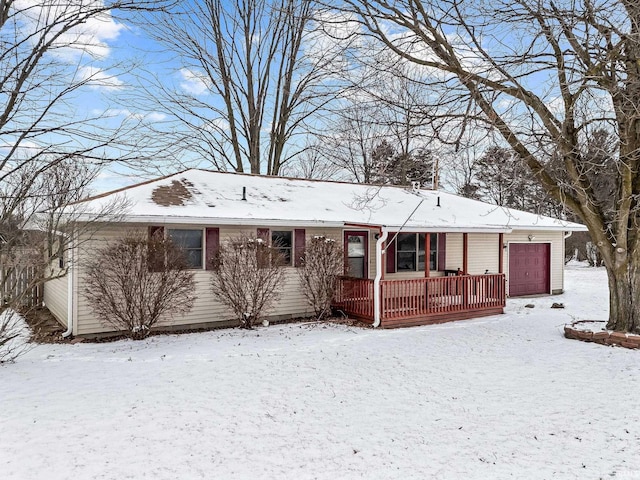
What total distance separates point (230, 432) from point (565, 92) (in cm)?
748

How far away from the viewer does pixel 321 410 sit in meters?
5.16

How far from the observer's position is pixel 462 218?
43.2ft

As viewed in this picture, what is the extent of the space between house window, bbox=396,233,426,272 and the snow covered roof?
702 millimetres

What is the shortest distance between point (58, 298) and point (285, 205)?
5.64 metres

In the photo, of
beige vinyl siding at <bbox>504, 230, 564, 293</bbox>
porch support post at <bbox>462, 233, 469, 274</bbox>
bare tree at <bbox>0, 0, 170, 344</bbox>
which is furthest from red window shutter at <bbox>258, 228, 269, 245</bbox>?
beige vinyl siding at <bbox>504, 230, 564, 293</bbox>

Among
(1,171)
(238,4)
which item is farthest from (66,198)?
(238,4)

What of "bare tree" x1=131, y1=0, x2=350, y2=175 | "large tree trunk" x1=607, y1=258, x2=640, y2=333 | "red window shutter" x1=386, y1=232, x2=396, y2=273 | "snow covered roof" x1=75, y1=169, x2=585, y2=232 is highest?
"bare tree" x1=131, y1=0, x2=350, y2=175

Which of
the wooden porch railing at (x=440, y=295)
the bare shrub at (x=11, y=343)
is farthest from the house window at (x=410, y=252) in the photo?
→ the bare shrub at (x=11, y=343)

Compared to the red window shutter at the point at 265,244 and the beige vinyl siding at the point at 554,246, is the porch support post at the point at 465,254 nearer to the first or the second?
the beige vinyl siding at the point at 554,246

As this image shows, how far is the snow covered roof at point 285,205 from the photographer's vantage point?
369 inches

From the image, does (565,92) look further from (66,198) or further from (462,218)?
(66,198)

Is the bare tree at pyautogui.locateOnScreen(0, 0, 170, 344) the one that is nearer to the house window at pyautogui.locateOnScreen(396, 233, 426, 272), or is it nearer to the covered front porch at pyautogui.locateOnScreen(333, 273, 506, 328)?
the covered front porch at pyautogui.locateOnScreen(333, 273, 506, 328)

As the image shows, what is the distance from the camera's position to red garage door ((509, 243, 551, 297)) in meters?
15.3

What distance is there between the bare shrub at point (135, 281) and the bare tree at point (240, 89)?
40.0 ft
